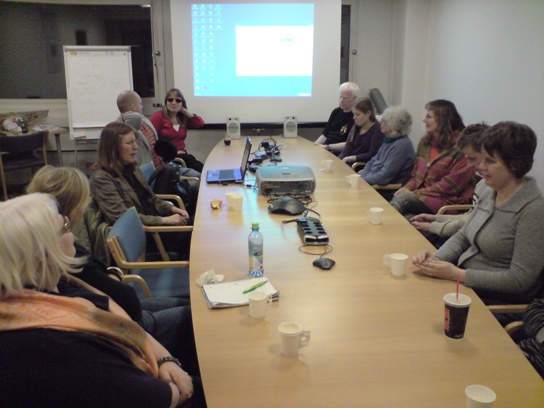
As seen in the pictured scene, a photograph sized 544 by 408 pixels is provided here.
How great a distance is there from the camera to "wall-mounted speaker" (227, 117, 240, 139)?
5715 millimetres

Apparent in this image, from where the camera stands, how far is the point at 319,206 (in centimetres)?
276

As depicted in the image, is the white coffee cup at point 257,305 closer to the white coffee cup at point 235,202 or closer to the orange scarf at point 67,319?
the orange scarf at point 67,319

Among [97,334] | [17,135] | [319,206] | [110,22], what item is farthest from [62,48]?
[97,334]

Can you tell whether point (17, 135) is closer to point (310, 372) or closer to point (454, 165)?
point (454, 165)

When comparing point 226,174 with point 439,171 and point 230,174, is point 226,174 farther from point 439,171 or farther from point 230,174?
point 439,171

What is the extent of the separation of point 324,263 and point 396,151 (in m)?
2.27

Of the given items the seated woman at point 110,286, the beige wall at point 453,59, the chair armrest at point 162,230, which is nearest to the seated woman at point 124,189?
the chair armrest at point 162,230

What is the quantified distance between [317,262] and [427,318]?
0.52 meters

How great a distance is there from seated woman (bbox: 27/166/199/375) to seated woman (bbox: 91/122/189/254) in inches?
33.6

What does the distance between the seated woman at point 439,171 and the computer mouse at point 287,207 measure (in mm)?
1126

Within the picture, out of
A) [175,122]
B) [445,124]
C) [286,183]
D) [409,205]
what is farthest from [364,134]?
[175,122]

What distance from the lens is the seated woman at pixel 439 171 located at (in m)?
3.26

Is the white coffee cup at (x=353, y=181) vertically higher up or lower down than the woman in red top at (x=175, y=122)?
lower down

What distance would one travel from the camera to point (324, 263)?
1.88 meters
